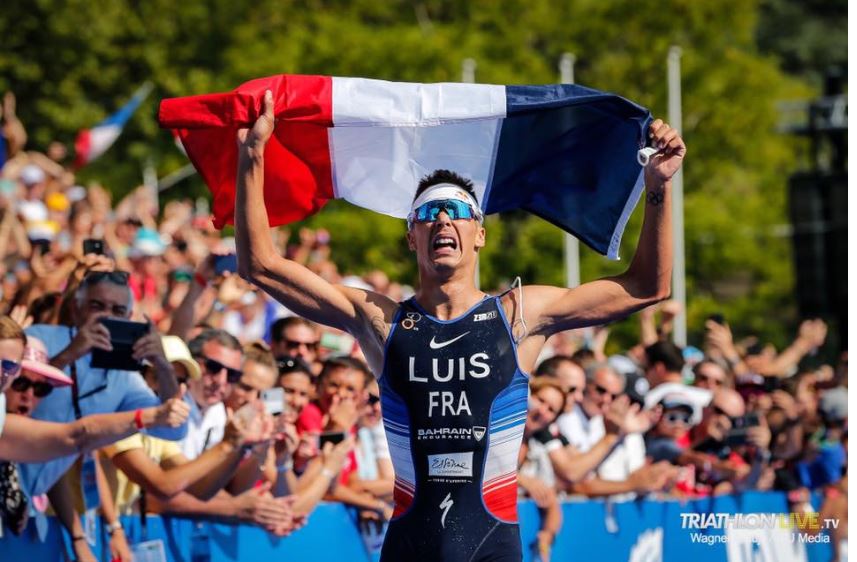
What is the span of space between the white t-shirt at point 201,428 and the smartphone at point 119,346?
1252 millimetres

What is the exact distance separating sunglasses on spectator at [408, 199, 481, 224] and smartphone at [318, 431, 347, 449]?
8.00ft

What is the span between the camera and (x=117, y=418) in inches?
307

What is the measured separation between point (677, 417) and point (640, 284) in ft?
15.2

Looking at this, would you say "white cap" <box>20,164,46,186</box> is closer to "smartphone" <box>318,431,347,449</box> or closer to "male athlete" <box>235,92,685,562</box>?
"smartphone" <box>318,431,347,449</box>

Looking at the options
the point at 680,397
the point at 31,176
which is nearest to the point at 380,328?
the point at 680,397

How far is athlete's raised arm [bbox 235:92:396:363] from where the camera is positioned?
22.2ft

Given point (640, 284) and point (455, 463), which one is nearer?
point (455, 463)

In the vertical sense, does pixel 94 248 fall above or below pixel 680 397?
above

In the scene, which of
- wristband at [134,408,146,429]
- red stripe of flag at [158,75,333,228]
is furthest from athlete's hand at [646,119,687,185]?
wristband at [134,408,146,429]

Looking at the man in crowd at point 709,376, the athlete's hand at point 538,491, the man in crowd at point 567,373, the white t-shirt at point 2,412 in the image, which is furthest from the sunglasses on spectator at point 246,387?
the man in crowd at point 709,376

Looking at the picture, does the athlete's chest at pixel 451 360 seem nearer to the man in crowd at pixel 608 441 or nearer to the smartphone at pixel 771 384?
the man in crowd at pixel 608 441

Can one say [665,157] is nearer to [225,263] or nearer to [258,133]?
[258,133]

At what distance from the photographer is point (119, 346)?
7.99 m

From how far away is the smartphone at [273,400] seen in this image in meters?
8.32
